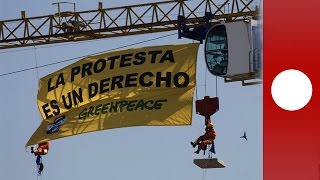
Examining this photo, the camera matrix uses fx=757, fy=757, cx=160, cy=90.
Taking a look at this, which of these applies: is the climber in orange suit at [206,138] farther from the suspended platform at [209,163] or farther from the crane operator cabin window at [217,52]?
the crane operator cabin window at [217,52]

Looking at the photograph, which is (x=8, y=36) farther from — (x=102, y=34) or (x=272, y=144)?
(x=272, y=144)

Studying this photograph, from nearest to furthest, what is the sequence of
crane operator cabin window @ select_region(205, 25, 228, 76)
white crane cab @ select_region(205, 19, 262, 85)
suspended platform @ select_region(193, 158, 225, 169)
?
white crane cab @ select_region(205, 19, 262, 85), crane operator cabin window @ select_region(205, 25, 228, 76), suspended platform @ select_region(193, 158, 225, 169)

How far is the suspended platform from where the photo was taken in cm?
2235

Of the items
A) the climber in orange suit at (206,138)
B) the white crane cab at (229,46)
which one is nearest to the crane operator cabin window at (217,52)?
the white crane cab at (229,46)

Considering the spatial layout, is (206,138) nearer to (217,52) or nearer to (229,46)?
(217,52)

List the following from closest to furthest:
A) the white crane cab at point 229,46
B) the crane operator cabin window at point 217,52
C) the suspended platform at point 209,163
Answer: the white crane cab at point 229,46, the crane operator cabin window at point 217,52, the suspended platform at point 209,163

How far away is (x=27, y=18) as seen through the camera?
3734 cm

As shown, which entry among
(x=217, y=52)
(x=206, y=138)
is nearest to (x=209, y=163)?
(x=206, y=138)

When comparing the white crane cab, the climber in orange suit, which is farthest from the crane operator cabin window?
the climber in orange suit

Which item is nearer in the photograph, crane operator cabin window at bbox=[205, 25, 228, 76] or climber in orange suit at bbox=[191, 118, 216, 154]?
crane operator cabin window at bbox=[205, 25, 228, 76]

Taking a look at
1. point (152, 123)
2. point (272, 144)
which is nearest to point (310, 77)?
point (272, 144)

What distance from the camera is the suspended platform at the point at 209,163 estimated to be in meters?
22.4

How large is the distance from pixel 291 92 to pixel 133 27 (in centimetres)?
3087

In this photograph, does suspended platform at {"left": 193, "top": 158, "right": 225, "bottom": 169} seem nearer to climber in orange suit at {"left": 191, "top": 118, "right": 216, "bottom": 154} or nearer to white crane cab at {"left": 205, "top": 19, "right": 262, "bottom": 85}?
climber in orange suit at {"left": 191, "top": 118, "right": 216, "bottom": 154}
